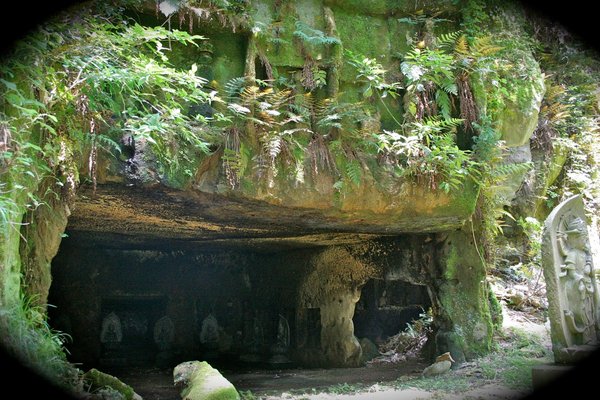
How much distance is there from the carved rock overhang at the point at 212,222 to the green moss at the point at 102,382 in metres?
1.85

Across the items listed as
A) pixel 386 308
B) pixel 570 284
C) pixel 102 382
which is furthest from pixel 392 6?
pixel 386 308

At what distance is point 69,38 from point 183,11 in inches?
64.2

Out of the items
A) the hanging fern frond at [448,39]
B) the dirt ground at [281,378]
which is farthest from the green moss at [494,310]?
the hanging fern frond at [448,39]

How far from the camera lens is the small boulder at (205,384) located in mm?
5078

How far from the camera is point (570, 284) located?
5891 millimetres

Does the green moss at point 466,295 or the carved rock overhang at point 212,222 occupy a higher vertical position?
the carved rock overhang at point 212,222

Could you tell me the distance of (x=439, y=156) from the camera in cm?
629

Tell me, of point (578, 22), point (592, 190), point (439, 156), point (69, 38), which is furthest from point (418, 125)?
point (592, 190)

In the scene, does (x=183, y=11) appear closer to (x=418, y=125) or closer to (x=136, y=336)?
(x=418, y=125)

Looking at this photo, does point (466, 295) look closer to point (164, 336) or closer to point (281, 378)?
point (281, 378)

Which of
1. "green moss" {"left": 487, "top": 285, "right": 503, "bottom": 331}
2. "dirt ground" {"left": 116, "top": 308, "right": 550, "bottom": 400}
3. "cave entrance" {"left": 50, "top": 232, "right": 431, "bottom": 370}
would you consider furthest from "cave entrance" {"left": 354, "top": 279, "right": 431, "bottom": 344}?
"green moss" {"left": 487, "top": 285, "right": 503, "bottom": 331}

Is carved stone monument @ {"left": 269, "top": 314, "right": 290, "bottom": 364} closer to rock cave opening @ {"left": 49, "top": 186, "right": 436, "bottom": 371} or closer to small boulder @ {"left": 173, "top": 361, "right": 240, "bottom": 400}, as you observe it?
rock cave opening @ {"left": 49, "top": 186, "right": 436, "bottom": 371}

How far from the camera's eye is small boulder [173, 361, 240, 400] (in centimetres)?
508

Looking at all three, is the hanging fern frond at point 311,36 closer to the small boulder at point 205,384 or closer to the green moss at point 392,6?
the green moss at point 392,6
